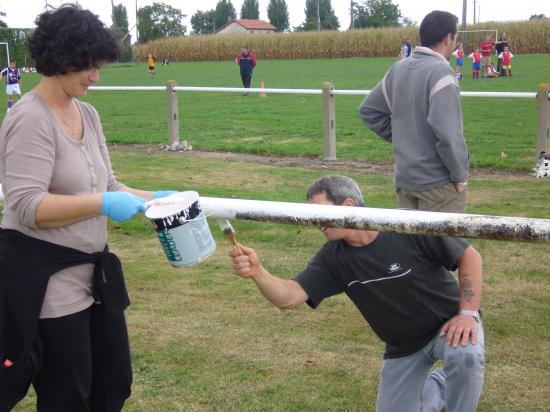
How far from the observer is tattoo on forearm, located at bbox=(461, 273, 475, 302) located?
3293mm

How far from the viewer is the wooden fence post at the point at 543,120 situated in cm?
1038

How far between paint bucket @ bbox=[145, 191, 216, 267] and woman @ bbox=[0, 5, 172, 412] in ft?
0.34

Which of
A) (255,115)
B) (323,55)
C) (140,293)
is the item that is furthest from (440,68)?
(323,55)

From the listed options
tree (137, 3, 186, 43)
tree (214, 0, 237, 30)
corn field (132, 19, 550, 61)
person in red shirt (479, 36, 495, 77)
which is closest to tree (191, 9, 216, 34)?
tree (214, 0, 237, 30)

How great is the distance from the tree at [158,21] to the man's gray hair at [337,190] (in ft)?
364

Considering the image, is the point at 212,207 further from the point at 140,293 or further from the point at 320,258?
the point at 140,293

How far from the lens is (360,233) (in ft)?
11.0

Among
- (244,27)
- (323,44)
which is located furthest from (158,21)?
(323,44)

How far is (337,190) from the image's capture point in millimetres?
3281

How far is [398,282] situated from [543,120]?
25.6ft

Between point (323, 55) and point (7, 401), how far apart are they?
65721 mm

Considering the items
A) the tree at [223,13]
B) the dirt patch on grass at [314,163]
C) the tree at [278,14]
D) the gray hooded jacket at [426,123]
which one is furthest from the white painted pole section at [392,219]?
the tree at [223,13]

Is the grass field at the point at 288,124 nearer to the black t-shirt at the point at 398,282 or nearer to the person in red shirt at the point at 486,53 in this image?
the person in red shirt at the point at 486,53

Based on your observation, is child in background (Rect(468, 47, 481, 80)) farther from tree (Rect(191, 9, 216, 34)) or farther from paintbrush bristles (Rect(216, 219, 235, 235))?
tree (Rect(191, 9, 216, 34))
